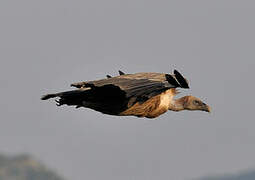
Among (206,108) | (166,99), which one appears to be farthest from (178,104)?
(166,99)

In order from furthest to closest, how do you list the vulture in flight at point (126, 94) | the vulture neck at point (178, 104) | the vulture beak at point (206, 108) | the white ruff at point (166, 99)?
the vulture beak at point (206, 108) → the vulture neck at point (178, 104) → the white ruff at point (166, 99) → the vulture in flight at point (126, 94)

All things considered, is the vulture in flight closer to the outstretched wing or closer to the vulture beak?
the outstretched wing

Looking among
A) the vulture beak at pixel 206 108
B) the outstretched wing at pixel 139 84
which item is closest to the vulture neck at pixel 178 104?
the vulture beak at pixel 206 108

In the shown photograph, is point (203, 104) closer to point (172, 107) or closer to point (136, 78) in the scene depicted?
point (172, 107)

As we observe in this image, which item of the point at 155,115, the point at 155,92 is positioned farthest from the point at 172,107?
the point at 155,92

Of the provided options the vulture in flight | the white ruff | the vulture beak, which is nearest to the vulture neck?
the white ruff

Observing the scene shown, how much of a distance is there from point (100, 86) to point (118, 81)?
0.52 meters

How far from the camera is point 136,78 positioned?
55.9 ft

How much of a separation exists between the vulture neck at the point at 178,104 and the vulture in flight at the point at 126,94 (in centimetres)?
95

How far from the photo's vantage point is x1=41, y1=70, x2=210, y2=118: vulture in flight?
1645 centimetres

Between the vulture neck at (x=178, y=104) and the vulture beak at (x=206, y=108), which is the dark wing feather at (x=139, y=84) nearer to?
the vulture neck at (x=178, y=104)

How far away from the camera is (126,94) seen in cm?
1622

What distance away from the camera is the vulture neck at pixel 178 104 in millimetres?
18666

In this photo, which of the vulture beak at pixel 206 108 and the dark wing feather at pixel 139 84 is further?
the vulture beak at pixel 206 108
